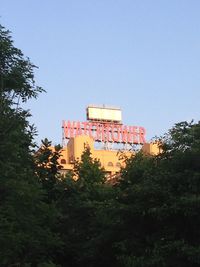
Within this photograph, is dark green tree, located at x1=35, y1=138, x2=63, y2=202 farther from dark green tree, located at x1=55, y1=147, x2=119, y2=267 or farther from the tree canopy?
the tree canopy

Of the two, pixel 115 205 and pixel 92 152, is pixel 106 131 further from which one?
pixel 115 205

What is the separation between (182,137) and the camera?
17031mm

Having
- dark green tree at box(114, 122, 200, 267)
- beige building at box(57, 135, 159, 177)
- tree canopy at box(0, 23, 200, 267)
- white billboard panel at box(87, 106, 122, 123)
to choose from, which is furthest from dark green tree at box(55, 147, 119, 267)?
white billboard panel at box(87, 106, 122, 123)

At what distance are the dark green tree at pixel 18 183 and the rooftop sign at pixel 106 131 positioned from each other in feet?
181

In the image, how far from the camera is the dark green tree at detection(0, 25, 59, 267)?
44.9 ft

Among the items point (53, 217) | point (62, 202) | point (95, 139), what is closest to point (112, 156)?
point (95, 139)

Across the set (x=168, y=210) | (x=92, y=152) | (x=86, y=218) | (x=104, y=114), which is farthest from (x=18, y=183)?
(x=104, y=114)

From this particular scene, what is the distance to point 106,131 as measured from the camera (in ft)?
246

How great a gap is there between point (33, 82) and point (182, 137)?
4665 mm

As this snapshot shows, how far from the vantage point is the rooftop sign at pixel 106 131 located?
245ft

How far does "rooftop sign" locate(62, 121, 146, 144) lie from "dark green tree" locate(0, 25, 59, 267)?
181 ft

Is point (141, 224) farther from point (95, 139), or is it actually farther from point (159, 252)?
point (95, 139)

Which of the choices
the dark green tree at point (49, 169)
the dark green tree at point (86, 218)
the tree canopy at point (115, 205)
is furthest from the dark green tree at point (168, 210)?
the dark green tree at point (49, 169)

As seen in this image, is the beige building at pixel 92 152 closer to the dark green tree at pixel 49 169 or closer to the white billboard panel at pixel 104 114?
the white billboard panel at pixel 104 114
